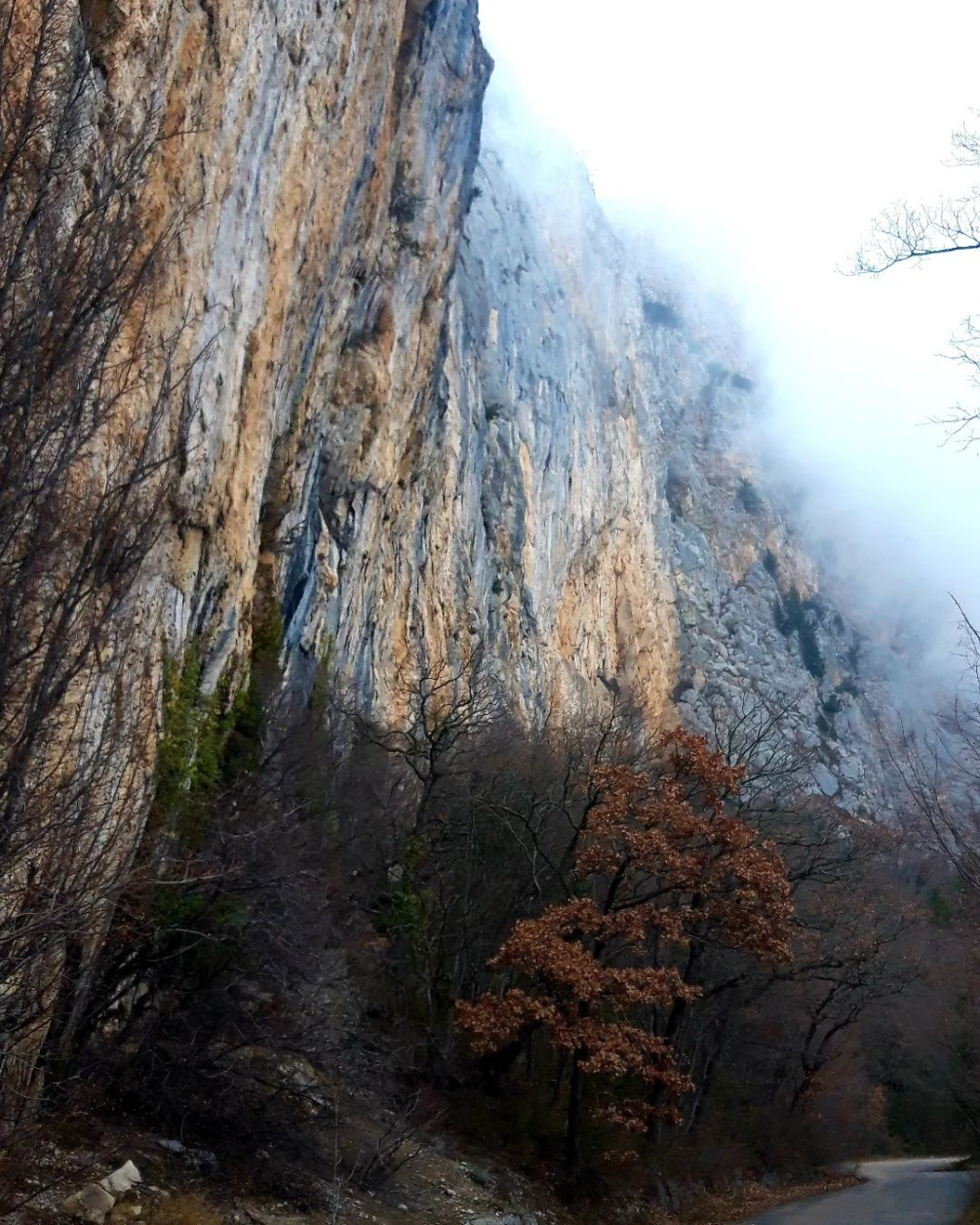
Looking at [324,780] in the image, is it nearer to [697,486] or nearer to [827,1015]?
[827,1015]

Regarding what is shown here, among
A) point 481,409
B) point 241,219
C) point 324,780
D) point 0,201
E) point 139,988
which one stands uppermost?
point 481,409

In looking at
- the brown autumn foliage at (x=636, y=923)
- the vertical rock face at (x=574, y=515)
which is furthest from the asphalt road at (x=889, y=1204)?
the vertical rock face at (x=574, y=515)

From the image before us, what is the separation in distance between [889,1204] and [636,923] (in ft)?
34.6

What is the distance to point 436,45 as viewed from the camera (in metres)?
25.7

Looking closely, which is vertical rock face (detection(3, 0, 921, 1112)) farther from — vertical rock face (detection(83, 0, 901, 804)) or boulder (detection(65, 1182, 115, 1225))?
boulder (detection(65, 1182, 115, 1225))

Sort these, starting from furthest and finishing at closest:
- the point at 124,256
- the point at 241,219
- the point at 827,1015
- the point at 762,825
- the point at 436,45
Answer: the point at 436,45 → the point at 827,1015 → the point at 762,825 → the point at 241,219 → the point at 124,256

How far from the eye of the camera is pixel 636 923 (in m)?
13.4

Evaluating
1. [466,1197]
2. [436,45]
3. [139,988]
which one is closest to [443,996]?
[466,1197]

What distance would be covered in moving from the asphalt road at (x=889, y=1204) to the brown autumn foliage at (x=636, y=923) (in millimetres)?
4555

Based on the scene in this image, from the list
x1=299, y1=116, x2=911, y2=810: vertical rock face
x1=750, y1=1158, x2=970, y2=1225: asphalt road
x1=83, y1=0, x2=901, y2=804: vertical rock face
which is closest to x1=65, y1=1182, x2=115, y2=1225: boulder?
x1=83, y1=0, x2=901, y2=804: vertical rock face

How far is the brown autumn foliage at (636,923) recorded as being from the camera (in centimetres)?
1265

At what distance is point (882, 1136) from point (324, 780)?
79.9 ft

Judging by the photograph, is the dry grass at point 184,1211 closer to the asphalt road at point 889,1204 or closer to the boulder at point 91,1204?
the boulder at point 91,1204

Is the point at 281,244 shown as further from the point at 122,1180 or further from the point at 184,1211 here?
the point at 184,1211
